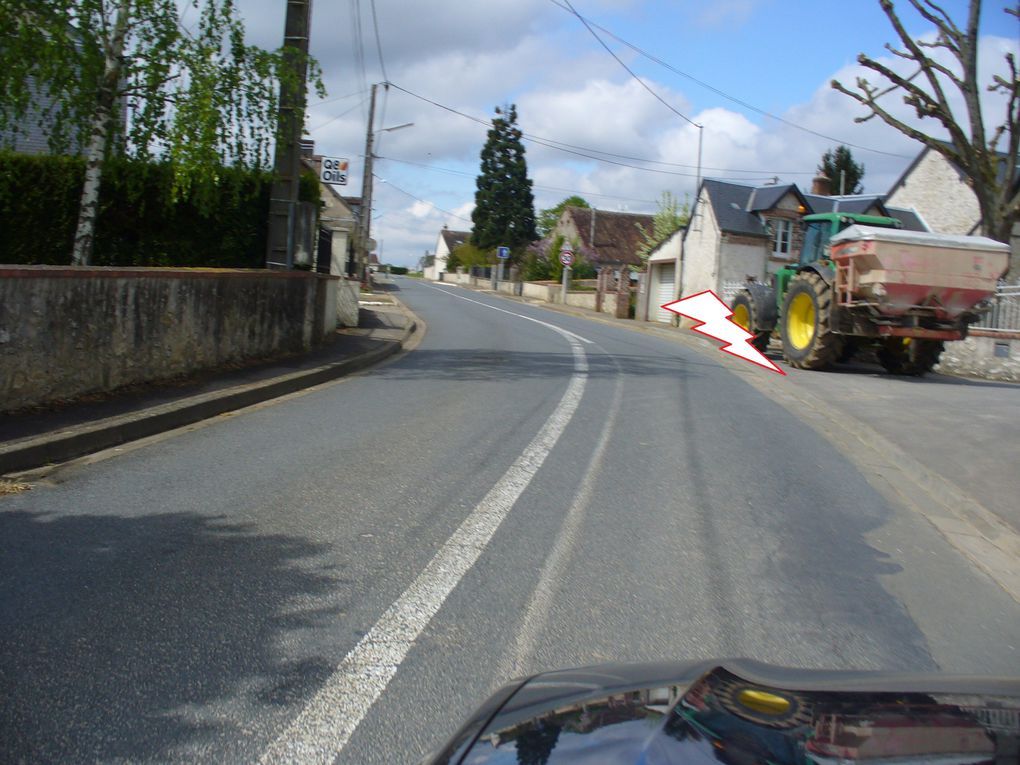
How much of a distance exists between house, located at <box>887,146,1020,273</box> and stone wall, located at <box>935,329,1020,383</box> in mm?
15879

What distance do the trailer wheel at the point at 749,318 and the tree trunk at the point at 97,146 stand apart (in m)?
13.2

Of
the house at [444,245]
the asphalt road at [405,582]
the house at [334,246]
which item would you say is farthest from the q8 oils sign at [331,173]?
the house at [444,245]

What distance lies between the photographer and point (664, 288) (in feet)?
132

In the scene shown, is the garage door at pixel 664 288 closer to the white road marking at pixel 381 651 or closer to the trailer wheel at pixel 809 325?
the trailer wheel at pixel 809 325

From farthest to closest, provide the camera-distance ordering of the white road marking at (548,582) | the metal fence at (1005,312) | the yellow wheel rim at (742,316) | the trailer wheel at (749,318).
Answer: the yellow wheel rim at (742,316), the trailer wheel at (749,318), the metal fence at (1005,312), the white road marking at (548,582)

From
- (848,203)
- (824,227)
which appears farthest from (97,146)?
(848,203)

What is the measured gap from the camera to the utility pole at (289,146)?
1420 cm

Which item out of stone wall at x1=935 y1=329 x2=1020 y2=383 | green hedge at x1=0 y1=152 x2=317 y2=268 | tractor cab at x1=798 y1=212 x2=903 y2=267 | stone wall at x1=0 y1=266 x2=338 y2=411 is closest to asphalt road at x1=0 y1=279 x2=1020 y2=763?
stone wall at x1=0 y1=266 x2=338 y2=411

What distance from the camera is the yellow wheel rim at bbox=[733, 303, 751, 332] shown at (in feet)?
68.7

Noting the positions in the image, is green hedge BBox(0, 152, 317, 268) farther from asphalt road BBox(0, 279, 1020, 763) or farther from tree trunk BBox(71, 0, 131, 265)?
asphalt road BBox(0, 279, 1020, 763)

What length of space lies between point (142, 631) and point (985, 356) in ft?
Result: 64.5

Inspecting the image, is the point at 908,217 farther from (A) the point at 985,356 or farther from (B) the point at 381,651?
(B) the point at 381,651

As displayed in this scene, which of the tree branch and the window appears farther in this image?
the window

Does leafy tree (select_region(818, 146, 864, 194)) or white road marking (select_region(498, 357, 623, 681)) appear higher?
leafy tree (select_region(818, 146, 864, 194))
